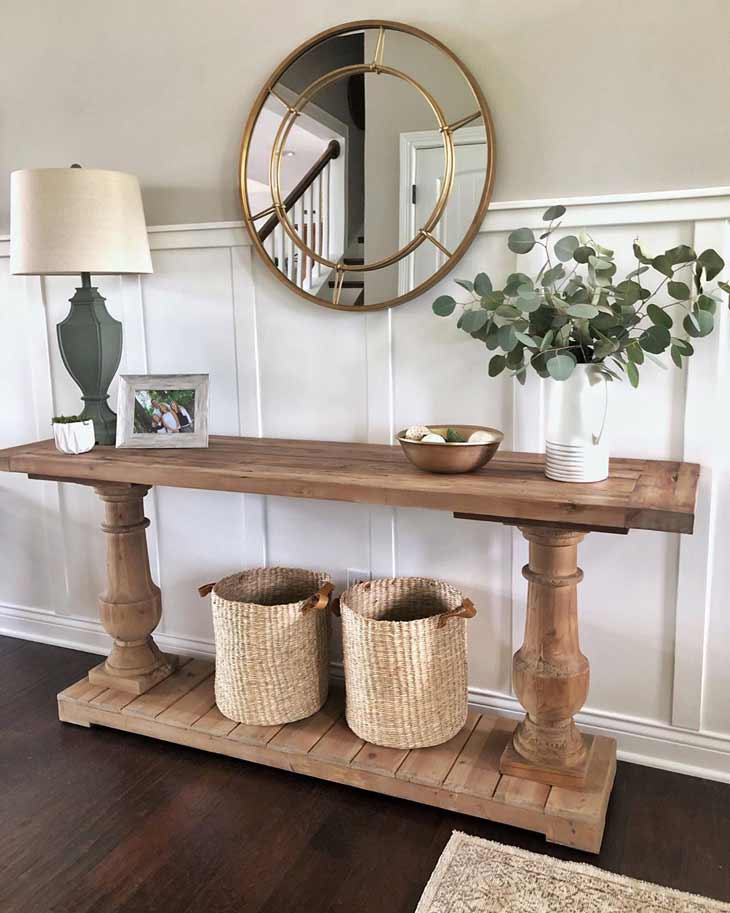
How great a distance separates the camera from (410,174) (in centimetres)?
207

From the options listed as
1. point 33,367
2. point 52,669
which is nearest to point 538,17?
point 33,367

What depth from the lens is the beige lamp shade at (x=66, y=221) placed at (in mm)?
2104

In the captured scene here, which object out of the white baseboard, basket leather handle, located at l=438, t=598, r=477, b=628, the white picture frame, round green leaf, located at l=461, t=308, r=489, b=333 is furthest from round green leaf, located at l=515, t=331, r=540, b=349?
the white baseboard

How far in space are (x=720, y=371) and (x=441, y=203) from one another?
783 mm

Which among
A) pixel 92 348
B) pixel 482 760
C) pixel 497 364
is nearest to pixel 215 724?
pixel 482 760

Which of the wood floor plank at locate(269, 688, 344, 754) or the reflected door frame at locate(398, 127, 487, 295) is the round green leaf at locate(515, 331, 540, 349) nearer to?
the reflected door frame at locate(398, 127, 487, 295)

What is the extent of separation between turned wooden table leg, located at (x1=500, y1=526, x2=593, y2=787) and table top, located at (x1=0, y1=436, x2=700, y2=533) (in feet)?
0.63

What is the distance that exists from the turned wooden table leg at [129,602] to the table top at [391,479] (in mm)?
222

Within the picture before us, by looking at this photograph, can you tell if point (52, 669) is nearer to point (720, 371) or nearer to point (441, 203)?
point (441, 203)

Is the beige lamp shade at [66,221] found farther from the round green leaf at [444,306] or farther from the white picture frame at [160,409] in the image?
the round green leaf at [444,306]

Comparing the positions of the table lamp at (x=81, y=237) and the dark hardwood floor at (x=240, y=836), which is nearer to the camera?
the dark hardwood floor at (x=240, y=836)

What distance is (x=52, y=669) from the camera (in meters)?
2.71

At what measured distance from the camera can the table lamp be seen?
2107 millimetres

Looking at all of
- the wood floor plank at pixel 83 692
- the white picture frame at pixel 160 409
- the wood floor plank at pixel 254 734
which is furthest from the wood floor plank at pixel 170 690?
the white picture frame at pixel 160 409
